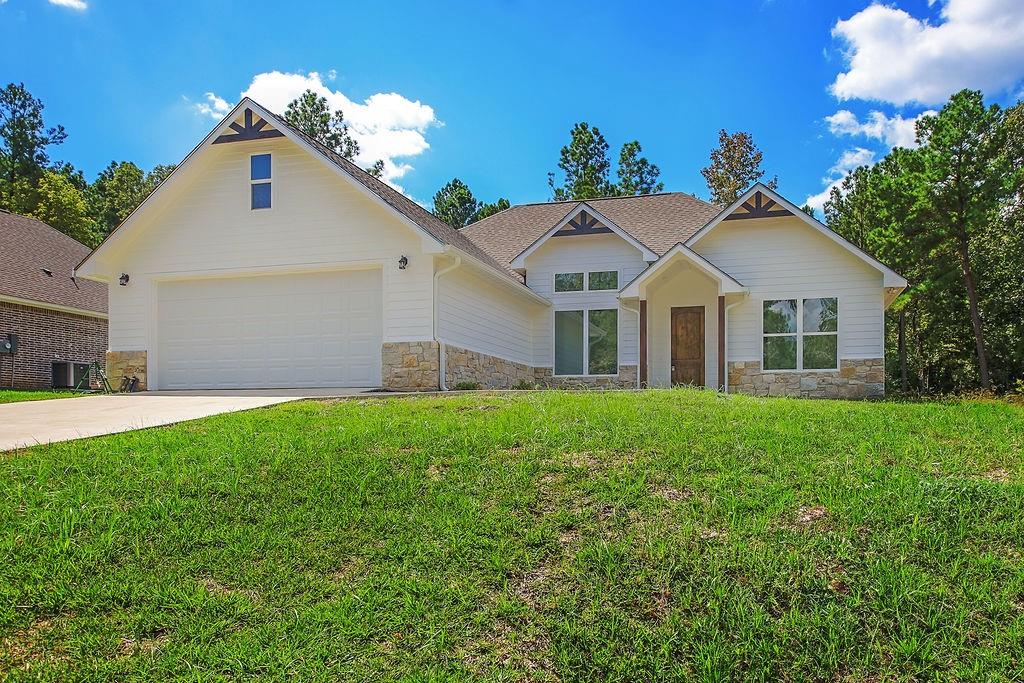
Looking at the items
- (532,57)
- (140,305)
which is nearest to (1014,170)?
(532,57)

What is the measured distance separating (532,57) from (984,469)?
47.8 ft

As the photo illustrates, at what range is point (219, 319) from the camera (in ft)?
53.0

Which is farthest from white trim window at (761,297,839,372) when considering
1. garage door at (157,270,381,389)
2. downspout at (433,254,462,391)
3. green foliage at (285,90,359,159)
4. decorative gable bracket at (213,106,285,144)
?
green foliage at (285,90,359,159)

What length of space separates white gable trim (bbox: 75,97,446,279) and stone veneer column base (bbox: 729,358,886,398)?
744cm

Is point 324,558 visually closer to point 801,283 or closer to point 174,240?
point 174,240

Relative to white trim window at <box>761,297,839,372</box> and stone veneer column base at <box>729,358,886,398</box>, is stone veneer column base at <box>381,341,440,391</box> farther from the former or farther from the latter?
white trim window at <box>761,297,839,372</box>

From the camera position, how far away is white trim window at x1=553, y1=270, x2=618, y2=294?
19.2 m

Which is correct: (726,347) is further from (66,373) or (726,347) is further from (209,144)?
(66,373)

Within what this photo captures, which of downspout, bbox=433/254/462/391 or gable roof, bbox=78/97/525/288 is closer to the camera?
downspout, bbox=433/254/462/391

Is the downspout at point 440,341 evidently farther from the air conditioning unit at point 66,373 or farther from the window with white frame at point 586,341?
the air conditioning unit at point 66,373

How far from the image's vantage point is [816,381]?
56.6 feet

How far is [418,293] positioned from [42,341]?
1360cm

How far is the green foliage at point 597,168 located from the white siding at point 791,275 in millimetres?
21381

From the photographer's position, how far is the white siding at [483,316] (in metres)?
15.3
